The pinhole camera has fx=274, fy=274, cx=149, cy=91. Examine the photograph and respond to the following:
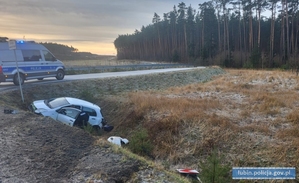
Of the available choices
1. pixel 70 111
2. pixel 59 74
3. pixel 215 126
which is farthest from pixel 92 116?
pixel 59 74

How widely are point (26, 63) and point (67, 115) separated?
23.0 feet

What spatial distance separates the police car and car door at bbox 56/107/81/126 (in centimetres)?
463

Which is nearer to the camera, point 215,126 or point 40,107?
point 40,107

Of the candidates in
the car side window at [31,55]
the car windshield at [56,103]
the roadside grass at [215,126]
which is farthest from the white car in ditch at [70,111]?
the car side window at [31,55]

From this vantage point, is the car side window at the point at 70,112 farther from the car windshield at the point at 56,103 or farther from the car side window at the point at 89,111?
the car side window at the point at 89,111

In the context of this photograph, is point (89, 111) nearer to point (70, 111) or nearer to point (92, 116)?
point (92, 116)

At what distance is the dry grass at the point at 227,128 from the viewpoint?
10.0 m

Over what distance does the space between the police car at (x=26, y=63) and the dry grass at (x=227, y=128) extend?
19.6ft

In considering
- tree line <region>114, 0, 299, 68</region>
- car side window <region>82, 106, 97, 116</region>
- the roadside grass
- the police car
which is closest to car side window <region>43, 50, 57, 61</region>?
the police car

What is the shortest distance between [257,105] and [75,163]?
449 inches

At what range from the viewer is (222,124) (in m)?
11.7

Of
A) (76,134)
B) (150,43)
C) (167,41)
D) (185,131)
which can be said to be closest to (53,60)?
(185,131)

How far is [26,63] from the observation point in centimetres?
1631

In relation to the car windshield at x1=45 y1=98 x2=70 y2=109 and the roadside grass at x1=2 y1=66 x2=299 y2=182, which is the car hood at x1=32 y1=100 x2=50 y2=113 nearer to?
the car windshield at x1=45 y1=98 x2=70 y2=109
